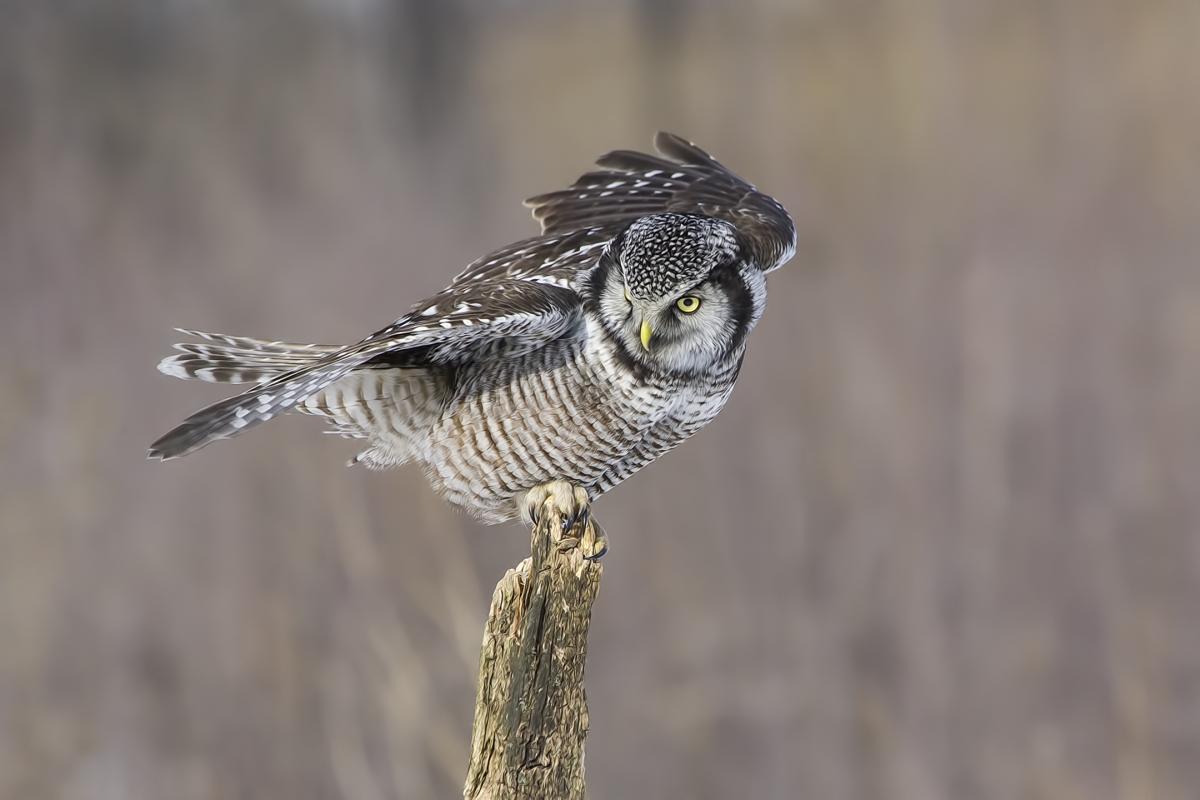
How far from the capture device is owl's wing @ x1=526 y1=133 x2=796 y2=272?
4402 millimetres

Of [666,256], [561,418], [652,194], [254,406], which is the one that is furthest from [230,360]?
[652,194]

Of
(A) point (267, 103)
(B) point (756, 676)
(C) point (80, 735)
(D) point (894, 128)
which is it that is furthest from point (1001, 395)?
(C) point (80, 735)

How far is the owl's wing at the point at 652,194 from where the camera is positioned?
4402 millimetres

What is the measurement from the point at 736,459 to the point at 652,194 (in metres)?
3.93

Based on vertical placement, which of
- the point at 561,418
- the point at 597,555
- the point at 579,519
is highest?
the point at 561,418

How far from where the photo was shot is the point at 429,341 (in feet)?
9.92

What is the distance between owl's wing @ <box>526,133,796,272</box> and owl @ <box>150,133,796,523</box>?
19.7 inches

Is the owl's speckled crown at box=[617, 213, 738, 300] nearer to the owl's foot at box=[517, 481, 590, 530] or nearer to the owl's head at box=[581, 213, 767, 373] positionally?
the owl's head at box=[581, 213, 767, 373]

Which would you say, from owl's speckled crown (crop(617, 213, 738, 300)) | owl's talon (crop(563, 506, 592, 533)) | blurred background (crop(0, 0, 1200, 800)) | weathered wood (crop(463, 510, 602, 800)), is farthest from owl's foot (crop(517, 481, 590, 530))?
blurred background (crop(0, 0, 1200, 800))

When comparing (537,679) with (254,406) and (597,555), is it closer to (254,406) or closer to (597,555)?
(597,555)

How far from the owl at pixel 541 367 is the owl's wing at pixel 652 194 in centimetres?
50

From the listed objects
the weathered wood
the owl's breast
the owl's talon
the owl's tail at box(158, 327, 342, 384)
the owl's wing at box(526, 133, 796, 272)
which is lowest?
the weathered wood

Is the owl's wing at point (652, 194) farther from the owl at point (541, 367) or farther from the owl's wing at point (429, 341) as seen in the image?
the owl's wing at point (429, 341)

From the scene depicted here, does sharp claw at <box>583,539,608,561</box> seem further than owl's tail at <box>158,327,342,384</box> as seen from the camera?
No
